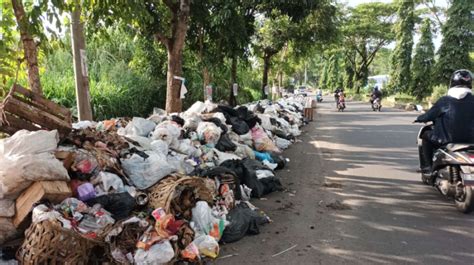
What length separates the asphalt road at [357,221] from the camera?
4141mm

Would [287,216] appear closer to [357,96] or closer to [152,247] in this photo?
[152,247]

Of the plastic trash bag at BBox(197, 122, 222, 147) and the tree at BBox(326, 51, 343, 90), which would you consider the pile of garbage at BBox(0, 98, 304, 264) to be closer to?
the plastic trash bag at BBox(197, 122, 222, 147)

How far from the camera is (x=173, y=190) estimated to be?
Result: 4.41 m

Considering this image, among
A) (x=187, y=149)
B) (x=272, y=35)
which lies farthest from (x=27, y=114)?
(x=272, y=35)

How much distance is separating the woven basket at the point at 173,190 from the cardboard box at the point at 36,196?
891 millimetres

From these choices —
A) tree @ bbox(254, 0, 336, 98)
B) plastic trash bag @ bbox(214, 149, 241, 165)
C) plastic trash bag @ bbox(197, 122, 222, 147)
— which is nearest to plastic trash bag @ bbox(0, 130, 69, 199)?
plastic trash bag @ bbox(214, 149, 241, 165)

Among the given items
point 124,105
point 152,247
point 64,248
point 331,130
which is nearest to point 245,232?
point 152,247

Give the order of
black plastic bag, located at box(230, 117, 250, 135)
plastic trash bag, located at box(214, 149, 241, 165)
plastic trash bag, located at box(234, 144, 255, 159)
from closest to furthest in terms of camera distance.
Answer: plastic trash bag, located at box(214, 149, 241, 165), plastic trash bag, located at box(234, 144, 255, 159), black plastic bag, located at box(230, 117, 250, 135)

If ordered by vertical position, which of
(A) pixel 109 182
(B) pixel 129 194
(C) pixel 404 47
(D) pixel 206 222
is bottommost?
(D) pixel 206 222

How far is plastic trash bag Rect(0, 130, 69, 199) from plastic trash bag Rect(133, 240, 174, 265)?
3.75ft

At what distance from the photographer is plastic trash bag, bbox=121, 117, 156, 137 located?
6.60m

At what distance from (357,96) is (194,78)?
31.2m

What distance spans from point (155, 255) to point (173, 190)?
0.84 meters

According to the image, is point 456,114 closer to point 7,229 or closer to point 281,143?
point 281,143
